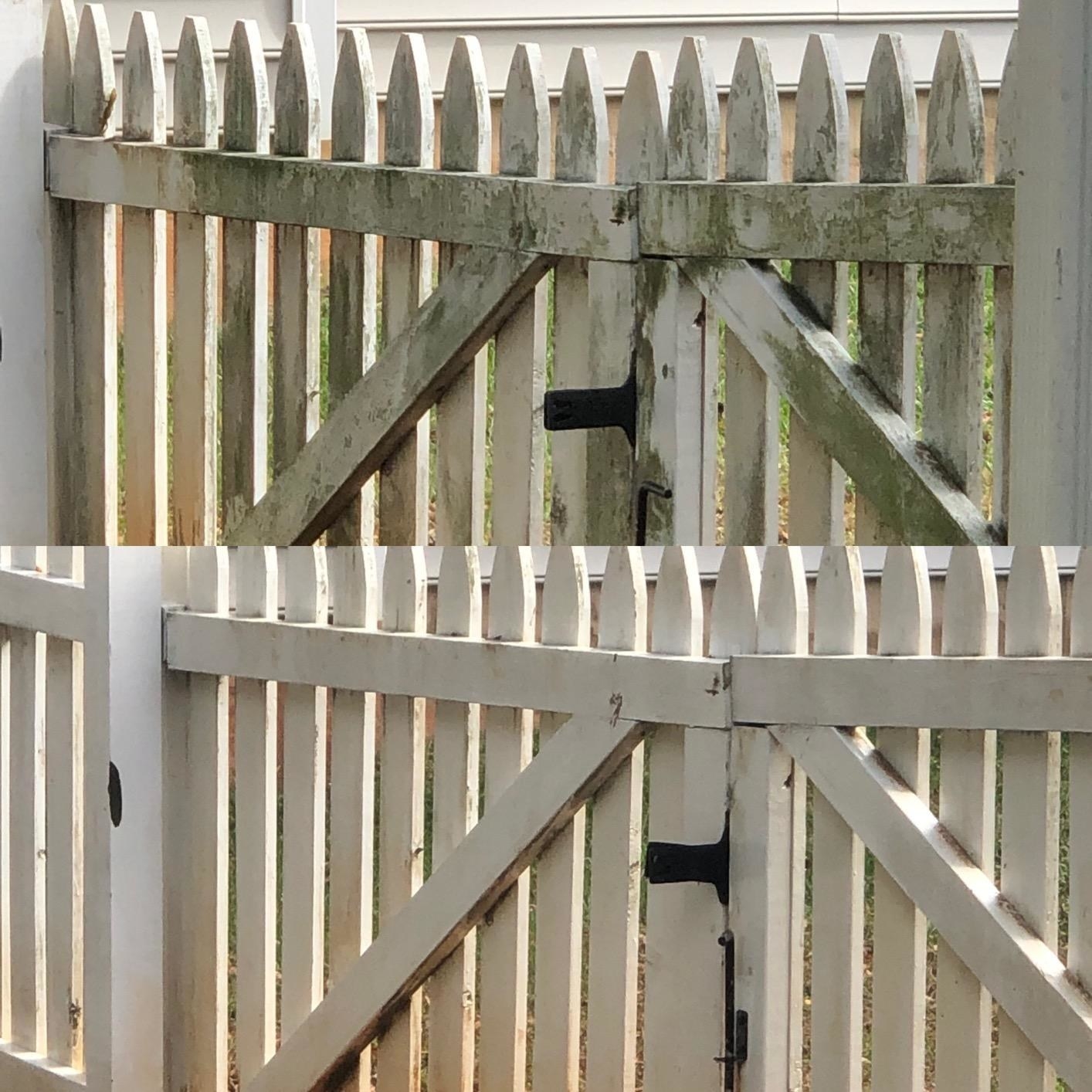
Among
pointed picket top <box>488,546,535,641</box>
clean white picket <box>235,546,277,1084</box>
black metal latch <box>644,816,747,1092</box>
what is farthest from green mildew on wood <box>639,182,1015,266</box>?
clean white picket <box>235,546,277,1084</box>

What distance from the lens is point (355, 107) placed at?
1.92 meters

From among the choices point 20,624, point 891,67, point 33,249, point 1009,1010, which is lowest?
point 1009,1010

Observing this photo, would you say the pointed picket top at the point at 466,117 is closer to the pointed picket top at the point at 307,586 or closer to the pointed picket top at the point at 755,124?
the pointed picket top at the point at 755,124

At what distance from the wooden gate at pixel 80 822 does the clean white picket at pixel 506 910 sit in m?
0.52

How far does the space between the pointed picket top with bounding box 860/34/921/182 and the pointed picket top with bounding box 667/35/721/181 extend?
0.55 ft

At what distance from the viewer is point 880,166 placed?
1.63 m

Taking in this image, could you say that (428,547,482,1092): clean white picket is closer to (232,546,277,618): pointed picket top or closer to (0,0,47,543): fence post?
(232,546,277,618): pointed picket top

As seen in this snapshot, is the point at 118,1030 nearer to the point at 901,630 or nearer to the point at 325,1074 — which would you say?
the point at 325,1074

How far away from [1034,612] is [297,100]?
114 cm

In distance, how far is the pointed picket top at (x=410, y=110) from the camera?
187cm

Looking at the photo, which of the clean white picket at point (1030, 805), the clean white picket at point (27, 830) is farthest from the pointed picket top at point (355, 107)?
the clean white picket at point (27, 830)

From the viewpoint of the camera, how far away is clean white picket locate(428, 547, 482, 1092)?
2213 mm

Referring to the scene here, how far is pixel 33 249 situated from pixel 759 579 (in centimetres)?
107

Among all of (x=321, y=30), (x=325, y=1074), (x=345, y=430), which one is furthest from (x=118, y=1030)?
(x=321, y=30)
